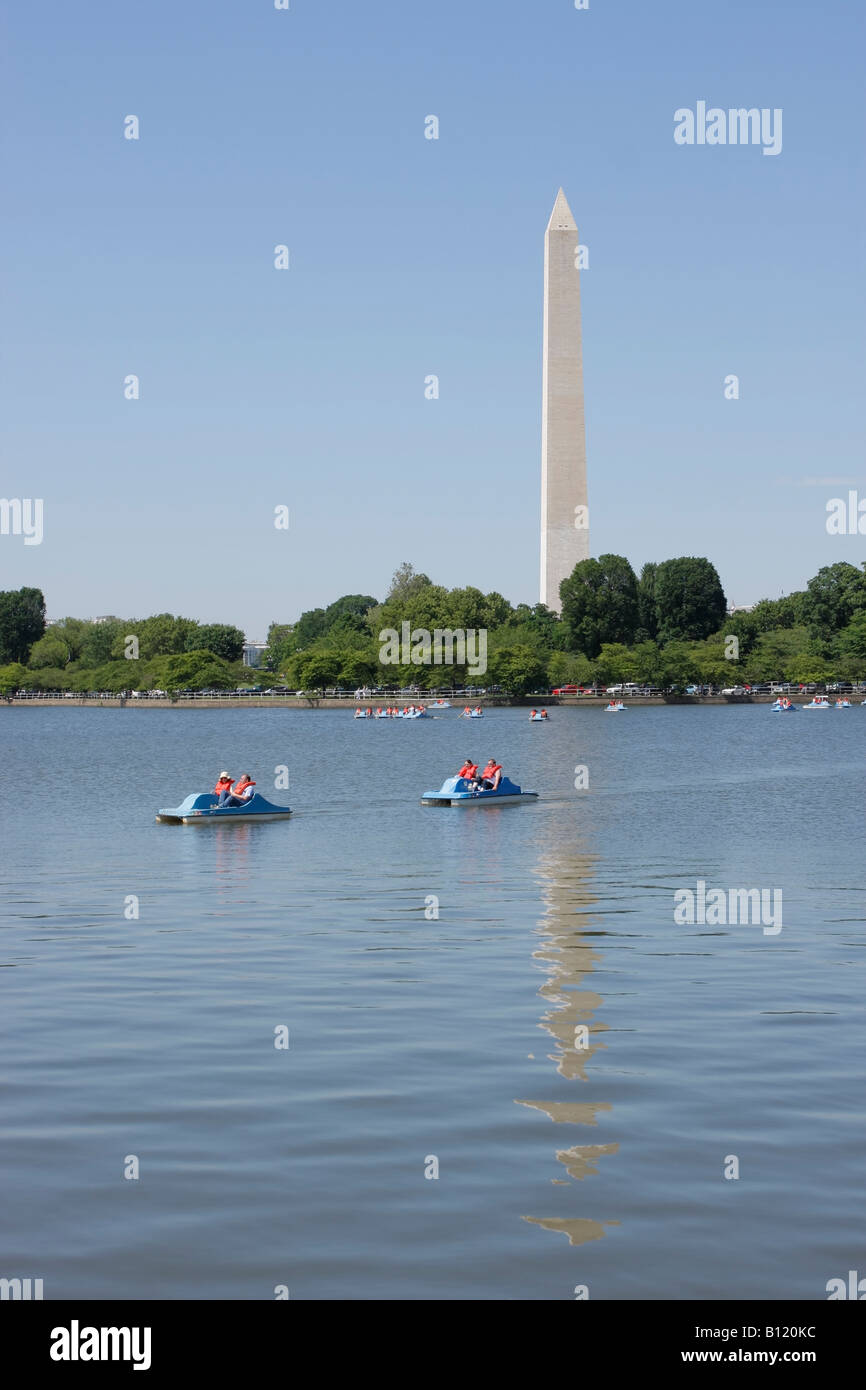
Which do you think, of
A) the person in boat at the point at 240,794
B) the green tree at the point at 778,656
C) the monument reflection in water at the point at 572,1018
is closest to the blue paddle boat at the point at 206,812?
Answer: the person in boat at the point at 240,794

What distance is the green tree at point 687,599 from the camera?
635ft

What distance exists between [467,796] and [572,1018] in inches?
1258

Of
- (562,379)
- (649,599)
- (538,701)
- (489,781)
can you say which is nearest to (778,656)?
(649,599)

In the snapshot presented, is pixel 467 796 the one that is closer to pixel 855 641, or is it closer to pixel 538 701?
pixel 538 701

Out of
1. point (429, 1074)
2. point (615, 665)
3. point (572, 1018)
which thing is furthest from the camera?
point (615, 665)

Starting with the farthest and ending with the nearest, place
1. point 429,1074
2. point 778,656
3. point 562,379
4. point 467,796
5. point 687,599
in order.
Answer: point 687,599 < point 778,656 < point 562,379 < point 467,796 < point 429,1074

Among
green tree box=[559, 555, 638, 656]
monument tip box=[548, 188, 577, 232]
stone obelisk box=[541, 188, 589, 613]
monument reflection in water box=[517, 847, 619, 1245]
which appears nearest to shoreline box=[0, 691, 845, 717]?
green tree box=[559, 555, 638, 656]

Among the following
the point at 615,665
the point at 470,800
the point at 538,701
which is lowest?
the point at 470,800

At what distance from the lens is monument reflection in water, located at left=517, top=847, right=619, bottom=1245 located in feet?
37.3

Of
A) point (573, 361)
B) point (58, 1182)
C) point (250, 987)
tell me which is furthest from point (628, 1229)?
point (573, 361)

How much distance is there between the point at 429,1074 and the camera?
1454 cm

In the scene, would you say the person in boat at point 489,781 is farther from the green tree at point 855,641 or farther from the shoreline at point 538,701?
the green tree at point 855,641

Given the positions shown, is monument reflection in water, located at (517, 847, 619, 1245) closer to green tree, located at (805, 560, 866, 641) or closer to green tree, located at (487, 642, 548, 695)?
green tree, located at (487, 642, 548, 695)

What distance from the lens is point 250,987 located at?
18859 millimetres
